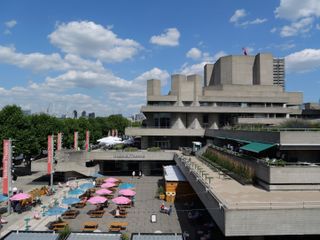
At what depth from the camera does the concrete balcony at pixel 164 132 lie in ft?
198

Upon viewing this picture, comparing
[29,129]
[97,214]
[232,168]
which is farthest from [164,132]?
[232,168]

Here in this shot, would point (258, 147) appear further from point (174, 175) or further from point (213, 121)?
point (213, 121)

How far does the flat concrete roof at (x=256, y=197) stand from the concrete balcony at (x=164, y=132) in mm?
33003

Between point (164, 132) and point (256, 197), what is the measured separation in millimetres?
38886

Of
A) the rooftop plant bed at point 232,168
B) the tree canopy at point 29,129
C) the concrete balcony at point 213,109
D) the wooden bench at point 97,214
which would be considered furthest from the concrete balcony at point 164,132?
the wooden bench at point 97,214

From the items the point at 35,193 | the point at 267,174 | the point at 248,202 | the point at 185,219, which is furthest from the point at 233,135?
the point at 35,193

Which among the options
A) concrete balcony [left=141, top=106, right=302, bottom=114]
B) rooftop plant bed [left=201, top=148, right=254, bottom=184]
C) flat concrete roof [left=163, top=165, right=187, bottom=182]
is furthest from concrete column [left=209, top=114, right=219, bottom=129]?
rooftop plant bed [left=201, top=148, right=254, bottom=184]

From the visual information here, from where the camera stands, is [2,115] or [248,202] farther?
[2,115]

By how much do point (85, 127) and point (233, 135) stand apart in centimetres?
5888

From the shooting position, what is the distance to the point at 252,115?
210ft

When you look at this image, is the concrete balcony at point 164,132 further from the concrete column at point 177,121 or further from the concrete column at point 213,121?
the concrete column at point 213,121

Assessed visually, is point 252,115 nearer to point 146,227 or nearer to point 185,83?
point 185,83

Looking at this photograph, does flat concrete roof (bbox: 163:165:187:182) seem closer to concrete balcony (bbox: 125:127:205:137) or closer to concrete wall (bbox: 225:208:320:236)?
concrete balcony (bbox: 125:127:205:137)

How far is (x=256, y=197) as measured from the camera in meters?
22.1
